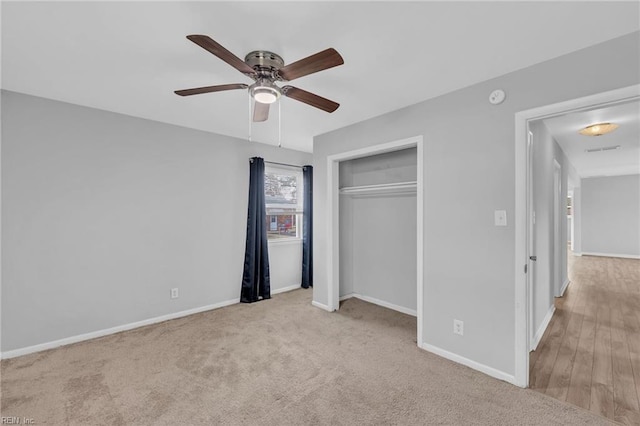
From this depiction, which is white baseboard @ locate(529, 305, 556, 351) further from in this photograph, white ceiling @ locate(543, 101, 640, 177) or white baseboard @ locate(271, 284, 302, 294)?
white baseboard @ locate(271, 284, 302, 294)

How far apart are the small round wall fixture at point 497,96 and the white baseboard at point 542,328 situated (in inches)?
87.7

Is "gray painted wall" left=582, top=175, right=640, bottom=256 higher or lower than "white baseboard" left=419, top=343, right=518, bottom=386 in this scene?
higher

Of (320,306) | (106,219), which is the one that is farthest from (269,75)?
(320,306)

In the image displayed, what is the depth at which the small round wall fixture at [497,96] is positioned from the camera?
2184mm

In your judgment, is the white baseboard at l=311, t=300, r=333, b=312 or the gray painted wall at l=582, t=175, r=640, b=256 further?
the gray painted wall at l=582, t=175, r=640, b=256

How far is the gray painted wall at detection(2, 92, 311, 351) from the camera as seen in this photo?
258cm

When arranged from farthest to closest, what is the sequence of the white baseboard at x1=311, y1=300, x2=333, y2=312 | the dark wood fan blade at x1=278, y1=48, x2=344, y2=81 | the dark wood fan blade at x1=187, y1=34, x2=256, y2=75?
the white baseboard at x1=311, y1=300, x2=333, y2=312
the dark wood fan blade at x1=278, y1=48, x2=344, y2=81
the dark wood fan blade at x1=187, y1=34, x2=256, y2=75

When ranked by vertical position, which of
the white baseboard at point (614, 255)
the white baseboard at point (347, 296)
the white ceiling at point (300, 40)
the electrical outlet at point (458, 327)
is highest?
the white ceiling at point (300, 40)

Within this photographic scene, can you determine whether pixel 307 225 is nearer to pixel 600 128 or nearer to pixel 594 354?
pixel 594 354

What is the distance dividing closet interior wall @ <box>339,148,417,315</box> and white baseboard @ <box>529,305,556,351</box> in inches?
48.3

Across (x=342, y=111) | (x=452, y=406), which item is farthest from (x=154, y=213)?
(x=452, y=406)

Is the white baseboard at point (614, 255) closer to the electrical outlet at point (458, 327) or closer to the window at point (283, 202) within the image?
the electrical outlet at point (458, 327)

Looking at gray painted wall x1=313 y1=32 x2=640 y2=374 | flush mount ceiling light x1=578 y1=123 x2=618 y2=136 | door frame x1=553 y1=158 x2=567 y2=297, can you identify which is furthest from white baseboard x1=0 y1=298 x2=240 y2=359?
flush mount ceiling light x1=578 y1=123 x2=618 y2=136

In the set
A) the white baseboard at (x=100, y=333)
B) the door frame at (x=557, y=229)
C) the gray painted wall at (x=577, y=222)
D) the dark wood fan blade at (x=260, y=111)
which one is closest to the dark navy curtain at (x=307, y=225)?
the white baseboard at (x=100, y=333)
